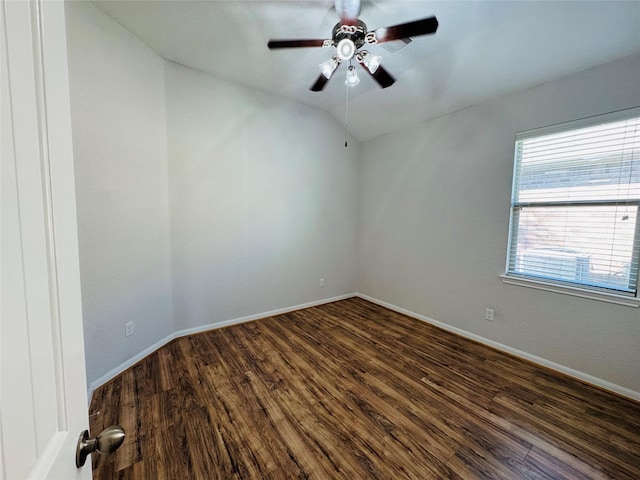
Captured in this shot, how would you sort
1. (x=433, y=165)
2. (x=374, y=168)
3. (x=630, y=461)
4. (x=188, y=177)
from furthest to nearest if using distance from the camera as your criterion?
(x=374, y=168) < (x=433, y=165) < (x=188, y=177) < (x=630, y=461)

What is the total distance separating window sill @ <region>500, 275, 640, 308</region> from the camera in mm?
1793

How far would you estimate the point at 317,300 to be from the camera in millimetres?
3678

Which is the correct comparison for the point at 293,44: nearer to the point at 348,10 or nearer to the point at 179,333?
the point at 348,10

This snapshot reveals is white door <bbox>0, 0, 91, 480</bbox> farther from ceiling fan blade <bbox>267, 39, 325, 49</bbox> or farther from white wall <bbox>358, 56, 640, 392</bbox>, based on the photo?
white wall <bbox>358, 56, 640, 392</bbox>

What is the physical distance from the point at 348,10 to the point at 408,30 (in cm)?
40

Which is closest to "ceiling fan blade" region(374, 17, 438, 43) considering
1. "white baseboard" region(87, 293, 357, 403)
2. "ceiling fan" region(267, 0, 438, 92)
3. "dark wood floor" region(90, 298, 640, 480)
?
"ceiling fan" region(267, 0, 438, 92)

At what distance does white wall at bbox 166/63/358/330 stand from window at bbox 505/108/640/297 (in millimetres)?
2187

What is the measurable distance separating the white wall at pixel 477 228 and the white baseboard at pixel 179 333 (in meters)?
1.03

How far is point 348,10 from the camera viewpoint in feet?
4.98

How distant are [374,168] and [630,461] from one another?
11.1 ft

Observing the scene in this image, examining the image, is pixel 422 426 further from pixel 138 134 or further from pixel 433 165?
pixel 138 134

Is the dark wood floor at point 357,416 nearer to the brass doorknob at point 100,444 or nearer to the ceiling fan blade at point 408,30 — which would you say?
the brass doorknob at point 100,444

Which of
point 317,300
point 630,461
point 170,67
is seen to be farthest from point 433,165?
point 170,67

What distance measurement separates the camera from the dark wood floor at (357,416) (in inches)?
51.5
